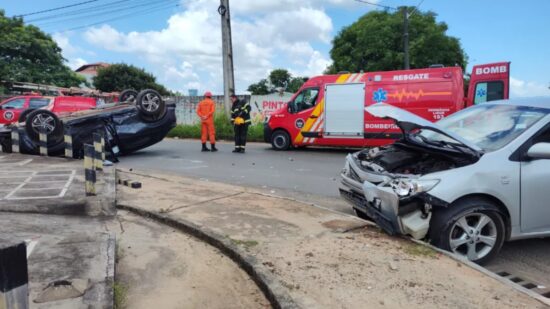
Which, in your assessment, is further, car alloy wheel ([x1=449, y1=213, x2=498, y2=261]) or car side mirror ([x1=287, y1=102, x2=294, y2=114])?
car side mirror ([x1=287, y1=102, x2=294, y2=114])

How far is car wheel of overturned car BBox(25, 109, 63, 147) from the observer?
35.6ft

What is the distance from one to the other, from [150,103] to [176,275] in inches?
340

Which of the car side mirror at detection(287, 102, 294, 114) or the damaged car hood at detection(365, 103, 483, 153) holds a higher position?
the car side mirror at detection(287, 102, 294, 114)

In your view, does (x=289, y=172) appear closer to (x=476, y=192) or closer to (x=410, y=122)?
(x=410, y=122)

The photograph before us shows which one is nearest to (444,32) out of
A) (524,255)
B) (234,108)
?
(234,108)

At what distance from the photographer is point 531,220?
173 inches

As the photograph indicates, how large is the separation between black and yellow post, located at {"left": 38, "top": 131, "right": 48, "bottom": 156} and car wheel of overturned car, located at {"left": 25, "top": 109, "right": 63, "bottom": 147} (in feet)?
0.30

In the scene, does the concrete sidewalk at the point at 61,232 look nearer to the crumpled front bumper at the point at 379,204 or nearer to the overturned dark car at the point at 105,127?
the overturned dark car at the point at 105,127

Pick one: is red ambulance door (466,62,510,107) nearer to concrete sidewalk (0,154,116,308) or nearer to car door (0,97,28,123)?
concrete sidewalk (0,154,116,308)

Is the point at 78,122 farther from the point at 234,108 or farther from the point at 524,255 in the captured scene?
the point at 524,255

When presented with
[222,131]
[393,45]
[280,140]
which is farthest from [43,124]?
[393,45]

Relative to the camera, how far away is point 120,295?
3.41 meters

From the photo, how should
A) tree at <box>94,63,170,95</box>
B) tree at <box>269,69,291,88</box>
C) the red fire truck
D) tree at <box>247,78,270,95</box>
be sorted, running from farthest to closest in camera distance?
tree at <box>269,69,291,88</box>
tree at <box>247,78,270,95</box>
tree at <box>94,63,170,95</box>
the red fire truck

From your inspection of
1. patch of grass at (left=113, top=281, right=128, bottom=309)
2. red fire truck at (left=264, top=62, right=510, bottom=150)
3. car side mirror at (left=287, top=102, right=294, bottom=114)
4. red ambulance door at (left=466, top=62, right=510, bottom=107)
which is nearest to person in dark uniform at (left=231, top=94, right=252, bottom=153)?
red fire truck at (left=264, top=62, right=510, bottom=150)
